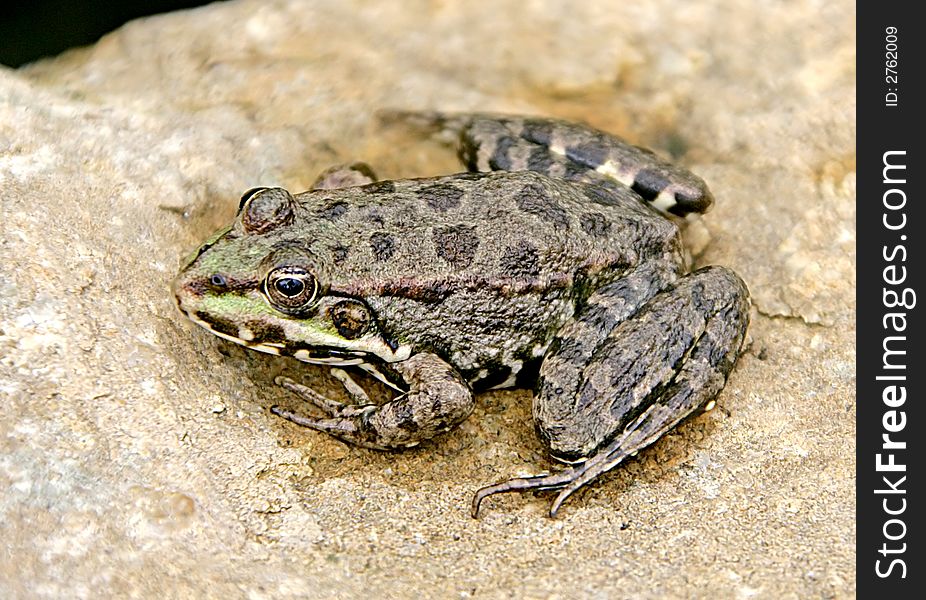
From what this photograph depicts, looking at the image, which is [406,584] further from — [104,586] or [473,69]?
[473,69]

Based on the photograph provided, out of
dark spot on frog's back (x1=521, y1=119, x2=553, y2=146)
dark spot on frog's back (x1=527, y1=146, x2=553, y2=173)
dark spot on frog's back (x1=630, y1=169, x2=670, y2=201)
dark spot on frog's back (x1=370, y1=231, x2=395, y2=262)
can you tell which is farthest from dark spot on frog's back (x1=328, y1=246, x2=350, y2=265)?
dark spot on frog's back (x1=630, y1=169, x2=670, y2=201)

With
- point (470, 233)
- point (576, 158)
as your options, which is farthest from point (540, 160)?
point (470, 233)

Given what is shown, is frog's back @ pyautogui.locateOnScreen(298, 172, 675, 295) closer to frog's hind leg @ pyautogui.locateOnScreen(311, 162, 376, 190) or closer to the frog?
the frog

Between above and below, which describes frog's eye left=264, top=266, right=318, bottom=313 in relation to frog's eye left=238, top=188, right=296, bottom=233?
below

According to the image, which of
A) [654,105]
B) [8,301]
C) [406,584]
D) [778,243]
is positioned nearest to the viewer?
[406,584]

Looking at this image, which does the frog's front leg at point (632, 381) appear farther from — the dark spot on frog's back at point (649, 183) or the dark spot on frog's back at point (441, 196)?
the dark spot on frog's back at point (441, 196)

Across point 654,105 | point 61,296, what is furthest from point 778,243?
point 61,296

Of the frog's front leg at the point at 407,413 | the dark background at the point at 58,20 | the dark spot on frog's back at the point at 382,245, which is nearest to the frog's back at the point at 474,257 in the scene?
the dark spot on frog's back at the point at 382,245
